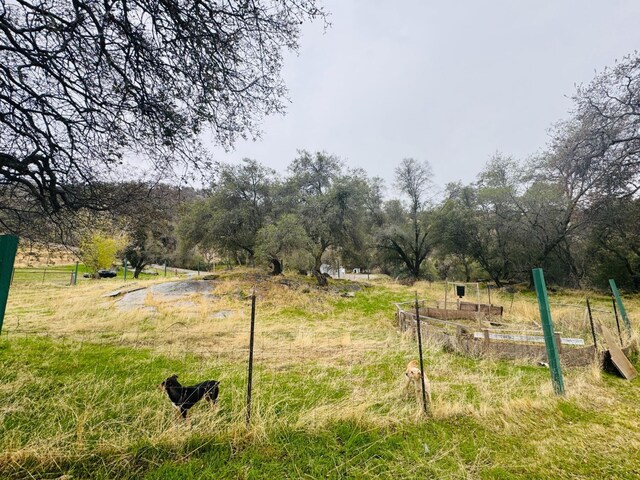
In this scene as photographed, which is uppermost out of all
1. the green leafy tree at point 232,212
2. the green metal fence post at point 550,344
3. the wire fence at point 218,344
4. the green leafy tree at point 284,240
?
the green leafy tree at point 232,212

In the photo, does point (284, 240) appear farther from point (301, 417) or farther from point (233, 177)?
point (301, 417)

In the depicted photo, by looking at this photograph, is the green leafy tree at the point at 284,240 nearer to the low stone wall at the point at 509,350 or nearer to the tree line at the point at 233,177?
the tree line at the point at 233,177

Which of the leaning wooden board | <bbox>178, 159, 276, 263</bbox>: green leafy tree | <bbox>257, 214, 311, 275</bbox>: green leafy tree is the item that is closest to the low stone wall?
the leaning wooden board

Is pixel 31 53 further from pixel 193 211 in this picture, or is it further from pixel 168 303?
pixel 193 211

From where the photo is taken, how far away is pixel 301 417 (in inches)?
106

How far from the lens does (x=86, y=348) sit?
5266 millimetres

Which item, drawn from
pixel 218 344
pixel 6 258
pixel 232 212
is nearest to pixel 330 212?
pixel 232 212

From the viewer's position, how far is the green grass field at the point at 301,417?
2096 millimetres

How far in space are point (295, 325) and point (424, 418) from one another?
581cm

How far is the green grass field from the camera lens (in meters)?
2.10

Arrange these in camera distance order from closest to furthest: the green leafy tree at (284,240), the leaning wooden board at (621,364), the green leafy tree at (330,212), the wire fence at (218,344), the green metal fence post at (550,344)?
1. the green metal fence post at (550,344)
2. the leaning wooden board at (621,364)
3. the wire fence at (218,344)
4. the green leafy tree at (284,240)
5. the green leafy tree at (330,212)

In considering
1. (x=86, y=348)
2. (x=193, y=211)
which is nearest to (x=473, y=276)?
(x=193, y=211)

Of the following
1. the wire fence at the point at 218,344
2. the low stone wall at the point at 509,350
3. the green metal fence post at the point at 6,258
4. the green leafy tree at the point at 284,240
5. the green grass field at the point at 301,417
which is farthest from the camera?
the green leafy tree at the point at 284,240

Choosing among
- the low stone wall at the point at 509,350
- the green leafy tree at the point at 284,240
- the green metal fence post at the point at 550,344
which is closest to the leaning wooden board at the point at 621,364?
the low stone wall at the point at 509,350
